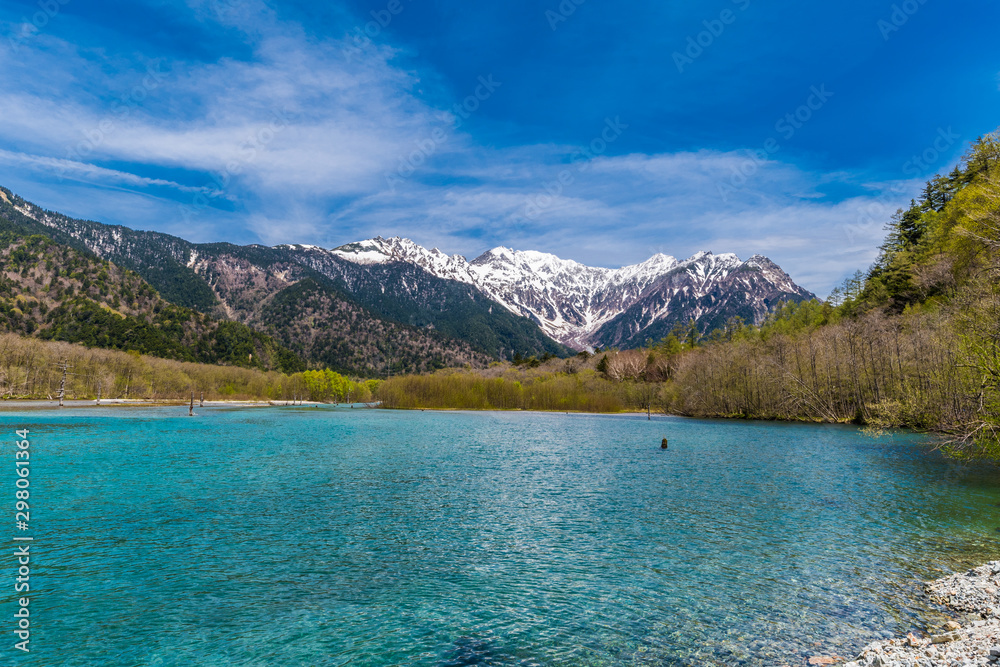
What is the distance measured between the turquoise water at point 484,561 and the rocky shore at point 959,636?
2.49 feet

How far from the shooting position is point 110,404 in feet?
484

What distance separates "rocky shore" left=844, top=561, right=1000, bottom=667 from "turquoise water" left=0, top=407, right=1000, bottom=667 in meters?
0.76

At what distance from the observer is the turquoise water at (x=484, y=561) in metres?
12.1

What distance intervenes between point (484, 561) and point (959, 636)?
44.0ft

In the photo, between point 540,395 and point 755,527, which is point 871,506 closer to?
point 755,527

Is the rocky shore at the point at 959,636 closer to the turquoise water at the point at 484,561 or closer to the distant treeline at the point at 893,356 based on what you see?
the turquoise water at the point at 484,561

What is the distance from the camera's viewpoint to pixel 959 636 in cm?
1104

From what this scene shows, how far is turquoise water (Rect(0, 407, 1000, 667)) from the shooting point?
1212cm

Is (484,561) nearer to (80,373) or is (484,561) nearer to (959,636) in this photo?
(959,636)

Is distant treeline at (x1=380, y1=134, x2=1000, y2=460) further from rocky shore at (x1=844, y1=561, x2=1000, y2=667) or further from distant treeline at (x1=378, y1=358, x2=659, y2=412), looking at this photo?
rocky shore at (x1=844, y1=561, x2=1000, y2=667)

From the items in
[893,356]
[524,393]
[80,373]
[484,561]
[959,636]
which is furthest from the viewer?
[524,393]

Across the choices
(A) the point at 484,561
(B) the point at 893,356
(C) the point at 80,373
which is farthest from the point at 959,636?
(C) the point at 80,373

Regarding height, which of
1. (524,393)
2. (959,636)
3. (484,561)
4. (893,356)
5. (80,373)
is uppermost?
(893,356)

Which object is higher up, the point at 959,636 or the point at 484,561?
the point at 959,636
